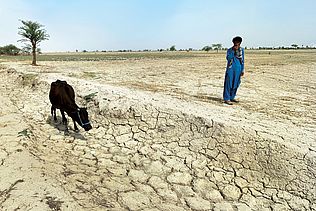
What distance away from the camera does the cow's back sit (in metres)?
5.52

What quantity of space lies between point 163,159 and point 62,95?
8.44 ft

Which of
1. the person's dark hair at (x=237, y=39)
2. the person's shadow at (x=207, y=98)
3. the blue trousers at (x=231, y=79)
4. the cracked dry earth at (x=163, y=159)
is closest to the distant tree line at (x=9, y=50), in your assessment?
the cracked dry earth at (x=163, y=159)

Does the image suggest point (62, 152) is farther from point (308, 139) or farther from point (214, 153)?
point (308, 139)

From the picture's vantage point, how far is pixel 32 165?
428 cm

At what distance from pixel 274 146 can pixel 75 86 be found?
6.10 m

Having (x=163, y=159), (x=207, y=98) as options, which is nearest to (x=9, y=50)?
(x=207, y=98)

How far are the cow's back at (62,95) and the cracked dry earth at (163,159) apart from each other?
2.32 feet

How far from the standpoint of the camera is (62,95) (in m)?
5.58

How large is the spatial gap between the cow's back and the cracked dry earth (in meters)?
0.71

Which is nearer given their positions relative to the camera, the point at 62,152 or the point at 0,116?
the point at 62,152

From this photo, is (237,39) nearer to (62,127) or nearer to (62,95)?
(62,95)

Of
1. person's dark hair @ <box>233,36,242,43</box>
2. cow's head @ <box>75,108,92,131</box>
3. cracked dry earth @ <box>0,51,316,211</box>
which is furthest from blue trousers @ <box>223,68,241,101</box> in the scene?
cow's head @ <box>75,108,92,131</box>

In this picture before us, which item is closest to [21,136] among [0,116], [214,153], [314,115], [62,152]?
[62,152]

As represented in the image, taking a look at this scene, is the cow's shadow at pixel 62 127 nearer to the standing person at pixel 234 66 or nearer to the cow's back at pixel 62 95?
the cow's back at pixel 62 95
